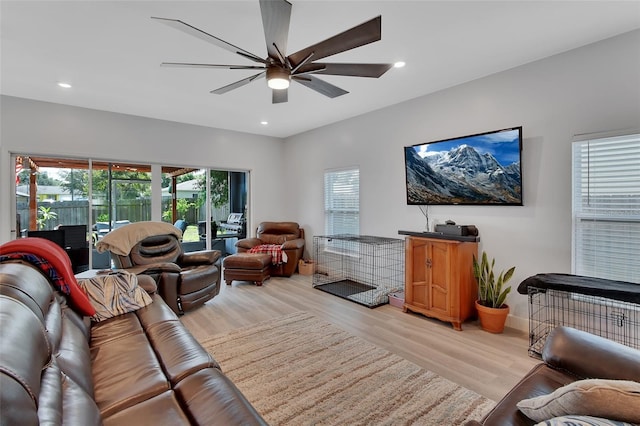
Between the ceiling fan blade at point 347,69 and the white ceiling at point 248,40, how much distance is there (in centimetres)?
37

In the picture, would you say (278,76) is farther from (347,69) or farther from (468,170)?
(468,170)

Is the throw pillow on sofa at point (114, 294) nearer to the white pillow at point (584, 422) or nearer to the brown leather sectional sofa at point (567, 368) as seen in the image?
the brown leather sectional sofa at point (567, 368)

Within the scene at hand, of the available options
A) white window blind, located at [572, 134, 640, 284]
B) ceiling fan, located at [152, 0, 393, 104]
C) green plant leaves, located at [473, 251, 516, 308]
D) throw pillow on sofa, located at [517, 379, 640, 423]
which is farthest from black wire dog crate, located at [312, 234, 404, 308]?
throw pillow on sofa, located at [517, 379, 640, 423]

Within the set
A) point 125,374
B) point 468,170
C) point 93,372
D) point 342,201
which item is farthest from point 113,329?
point 342,201

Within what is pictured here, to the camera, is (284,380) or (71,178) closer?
(284,380)

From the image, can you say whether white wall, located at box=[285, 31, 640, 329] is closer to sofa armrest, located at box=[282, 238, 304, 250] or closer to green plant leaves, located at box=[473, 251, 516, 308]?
green plant leaves, located at box=[473, 251, 516, 308]

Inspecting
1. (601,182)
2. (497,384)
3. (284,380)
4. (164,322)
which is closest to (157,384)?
(164,322)

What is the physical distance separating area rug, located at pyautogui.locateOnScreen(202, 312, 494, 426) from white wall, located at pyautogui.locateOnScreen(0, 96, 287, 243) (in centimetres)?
349

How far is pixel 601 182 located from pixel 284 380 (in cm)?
322

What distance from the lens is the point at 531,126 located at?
296 centimetres

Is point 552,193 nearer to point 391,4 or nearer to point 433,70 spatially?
point 433,70

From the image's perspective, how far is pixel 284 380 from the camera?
87.3 inches

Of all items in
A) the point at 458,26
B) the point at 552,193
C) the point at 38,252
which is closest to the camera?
the point at 38,252

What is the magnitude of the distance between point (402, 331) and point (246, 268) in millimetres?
2673
